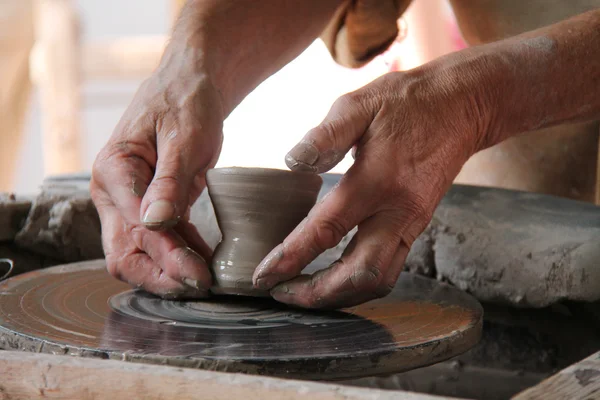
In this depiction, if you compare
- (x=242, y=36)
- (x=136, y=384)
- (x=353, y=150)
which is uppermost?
(x=242, y=36)

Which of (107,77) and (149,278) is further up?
(107,77)

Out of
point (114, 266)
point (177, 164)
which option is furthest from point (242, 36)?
point (114, 266)

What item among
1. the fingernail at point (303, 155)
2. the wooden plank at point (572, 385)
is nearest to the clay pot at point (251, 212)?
the fingernail at point (303, 155)

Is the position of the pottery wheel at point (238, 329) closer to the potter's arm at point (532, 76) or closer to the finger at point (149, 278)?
the finger at point (149, 278)

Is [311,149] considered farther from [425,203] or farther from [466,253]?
[466,253]

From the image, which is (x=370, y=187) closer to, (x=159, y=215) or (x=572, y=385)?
(x=159, y=215)

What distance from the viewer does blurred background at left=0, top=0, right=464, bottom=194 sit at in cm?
407

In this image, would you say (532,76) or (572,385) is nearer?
(572,385)

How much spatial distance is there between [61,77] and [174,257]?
5113 mm

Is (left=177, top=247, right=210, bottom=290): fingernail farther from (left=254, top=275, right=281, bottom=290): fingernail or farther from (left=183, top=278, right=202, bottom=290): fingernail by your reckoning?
(left=254, top=275, right=281, bottom=290): fingernail

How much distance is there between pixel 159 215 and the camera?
1.10m

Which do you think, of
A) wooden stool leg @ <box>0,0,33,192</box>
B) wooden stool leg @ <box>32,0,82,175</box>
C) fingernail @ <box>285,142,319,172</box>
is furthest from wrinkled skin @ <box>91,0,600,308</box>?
wooden stool leg @ <box>0,0,33,192</box>

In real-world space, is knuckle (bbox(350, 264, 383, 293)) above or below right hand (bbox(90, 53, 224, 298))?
below

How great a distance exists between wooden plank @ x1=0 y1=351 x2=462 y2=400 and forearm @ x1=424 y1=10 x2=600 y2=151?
0.69m
